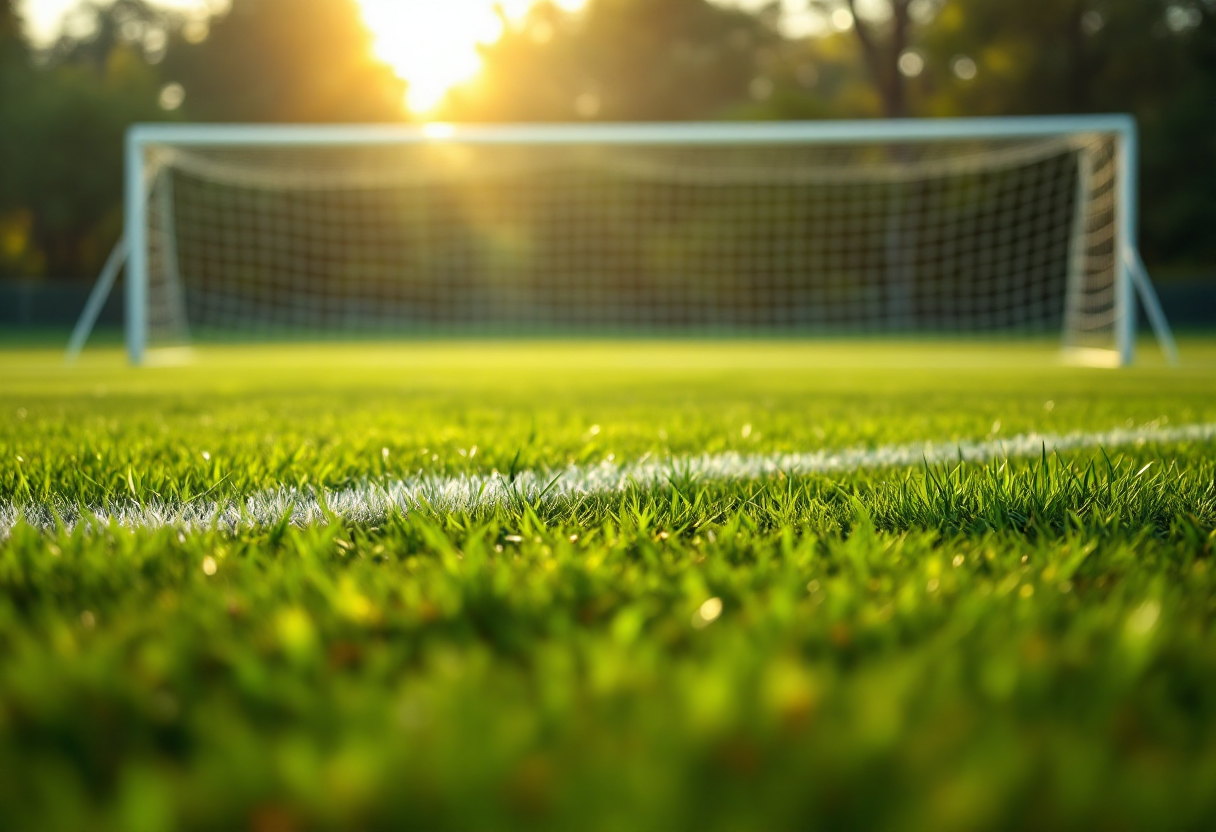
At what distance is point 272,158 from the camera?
23.2m

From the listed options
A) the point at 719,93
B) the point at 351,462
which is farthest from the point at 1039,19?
the point at 351,462

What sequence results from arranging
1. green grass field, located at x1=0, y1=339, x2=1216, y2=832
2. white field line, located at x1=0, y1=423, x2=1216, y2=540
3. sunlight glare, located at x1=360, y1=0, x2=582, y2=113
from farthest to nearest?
1. sunlight glare, located at x1=360, y1=0, x2=582, y2=113
2. white field line, located at x1=0, y1=423, x2=1216, y2=540
3. green grass field, located at x1=0, y1=339, x2=1216, y2=832

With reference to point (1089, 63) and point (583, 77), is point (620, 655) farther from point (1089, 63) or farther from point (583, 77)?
point (583, 77)

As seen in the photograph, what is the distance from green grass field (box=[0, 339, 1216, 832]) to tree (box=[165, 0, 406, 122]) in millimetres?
28106

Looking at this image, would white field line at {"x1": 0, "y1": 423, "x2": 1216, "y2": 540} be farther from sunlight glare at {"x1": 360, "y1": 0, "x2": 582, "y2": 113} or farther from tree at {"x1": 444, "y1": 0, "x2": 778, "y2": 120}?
tree at {"x1": 444, "y1": 0, "x2": 778, "y2": 120}

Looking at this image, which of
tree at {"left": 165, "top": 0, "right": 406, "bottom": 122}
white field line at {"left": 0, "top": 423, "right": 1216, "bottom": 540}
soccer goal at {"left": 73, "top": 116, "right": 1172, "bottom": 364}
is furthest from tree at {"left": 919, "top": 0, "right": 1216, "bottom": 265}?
white field line at {"left": 0, "top": 423, "right": 1216, "bottom": 540}

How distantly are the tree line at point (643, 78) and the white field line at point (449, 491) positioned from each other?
21.5 metres

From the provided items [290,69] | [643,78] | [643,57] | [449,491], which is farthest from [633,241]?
[449,491]

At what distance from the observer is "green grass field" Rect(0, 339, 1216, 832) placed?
0.60 m

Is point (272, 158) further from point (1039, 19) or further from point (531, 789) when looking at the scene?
point (531, 789)

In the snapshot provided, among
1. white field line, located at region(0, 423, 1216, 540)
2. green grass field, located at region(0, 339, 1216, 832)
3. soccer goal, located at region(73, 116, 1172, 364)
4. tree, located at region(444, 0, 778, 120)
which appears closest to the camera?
green grass field, located at region(0, 339, 1216, 832)

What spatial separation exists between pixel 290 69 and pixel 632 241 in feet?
51.2

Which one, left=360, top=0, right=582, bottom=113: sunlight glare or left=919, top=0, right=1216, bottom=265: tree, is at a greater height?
left=360, top=0, right=582, bottom=113: sunlight glare

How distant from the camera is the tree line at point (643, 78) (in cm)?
2391
